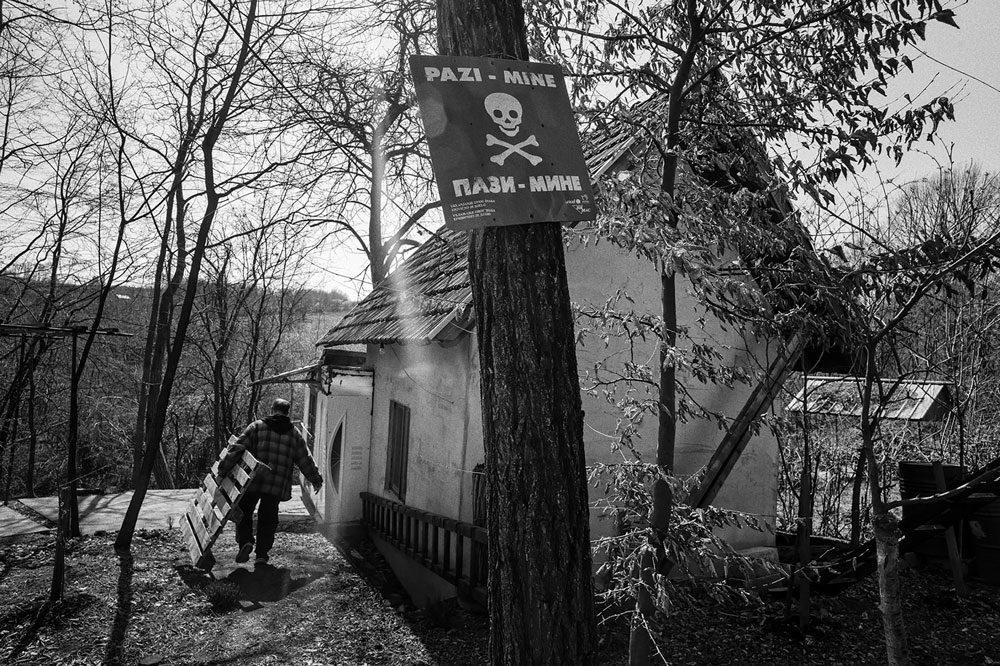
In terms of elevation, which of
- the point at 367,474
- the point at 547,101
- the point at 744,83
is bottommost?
the point at 367,474

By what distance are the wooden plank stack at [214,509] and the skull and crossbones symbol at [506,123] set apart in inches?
235

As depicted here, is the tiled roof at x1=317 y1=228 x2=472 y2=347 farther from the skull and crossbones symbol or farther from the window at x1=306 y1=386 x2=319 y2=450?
the window at x1=306 y1=386 x2=319 y2=450

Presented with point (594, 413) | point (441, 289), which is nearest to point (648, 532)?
point (594, 413)

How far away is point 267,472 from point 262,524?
600 mm

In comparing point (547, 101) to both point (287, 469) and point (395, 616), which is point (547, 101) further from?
point (287, 469)

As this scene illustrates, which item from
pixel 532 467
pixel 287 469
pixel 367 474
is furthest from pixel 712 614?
pixel 367 474

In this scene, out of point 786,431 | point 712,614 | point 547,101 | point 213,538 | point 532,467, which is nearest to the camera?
point 532,467

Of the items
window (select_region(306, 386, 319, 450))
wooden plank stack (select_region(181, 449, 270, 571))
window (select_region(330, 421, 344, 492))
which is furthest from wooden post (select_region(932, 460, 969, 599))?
window (select_region(306, 386, 319, 450))

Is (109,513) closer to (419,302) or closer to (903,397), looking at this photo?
(419,302)

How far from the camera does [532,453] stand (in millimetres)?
2447

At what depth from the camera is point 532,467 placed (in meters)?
2.44

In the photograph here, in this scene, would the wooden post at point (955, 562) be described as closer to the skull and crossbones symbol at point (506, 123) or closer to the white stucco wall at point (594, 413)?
the white stucco wall at point (594, 413)

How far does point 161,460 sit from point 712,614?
16718 mm

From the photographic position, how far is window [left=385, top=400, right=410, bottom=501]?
27.9 ft
